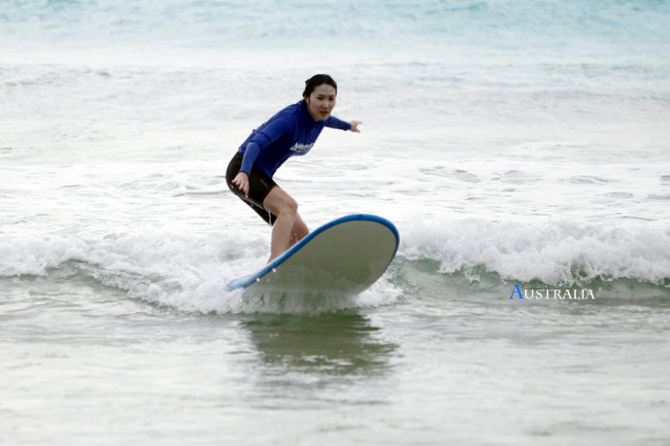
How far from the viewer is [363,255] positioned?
244 inches

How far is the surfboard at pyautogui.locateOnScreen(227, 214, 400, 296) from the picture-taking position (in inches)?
237

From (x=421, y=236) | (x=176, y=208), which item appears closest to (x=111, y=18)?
(x=176, y=208)

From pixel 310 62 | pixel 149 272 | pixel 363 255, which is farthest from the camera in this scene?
pixel 310 62

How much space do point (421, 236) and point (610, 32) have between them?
2175 cm

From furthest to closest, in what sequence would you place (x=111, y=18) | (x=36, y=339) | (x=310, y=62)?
1. (x=111, y=18)
2. (x=310, y=62)
3. (x=36, y=339)

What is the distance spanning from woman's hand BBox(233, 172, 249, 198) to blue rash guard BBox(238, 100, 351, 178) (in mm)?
95

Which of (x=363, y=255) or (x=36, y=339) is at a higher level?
(x=363, y=255)

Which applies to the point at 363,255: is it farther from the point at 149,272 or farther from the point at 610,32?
the point at 610,32

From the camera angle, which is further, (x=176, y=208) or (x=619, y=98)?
(x=619, y=98)

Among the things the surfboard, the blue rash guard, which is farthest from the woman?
the surfboard

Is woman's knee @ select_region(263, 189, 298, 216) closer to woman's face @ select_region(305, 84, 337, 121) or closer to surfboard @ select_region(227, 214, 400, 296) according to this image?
surfboard @ select_region(227, 214, 400, 296)

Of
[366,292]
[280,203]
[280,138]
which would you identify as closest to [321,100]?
[280,138]

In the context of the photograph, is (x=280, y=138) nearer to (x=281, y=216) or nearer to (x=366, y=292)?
(x=281, y=216)

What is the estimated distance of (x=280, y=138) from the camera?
6375mm
